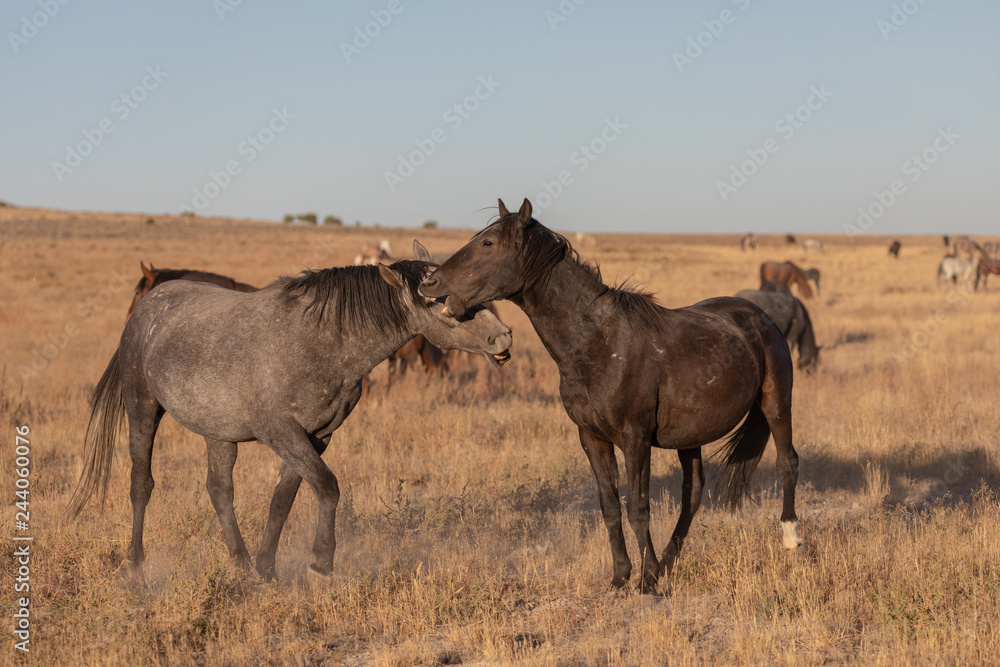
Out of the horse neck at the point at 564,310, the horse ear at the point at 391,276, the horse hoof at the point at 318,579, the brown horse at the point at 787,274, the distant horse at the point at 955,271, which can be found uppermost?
the distant horse at the point at 955,271

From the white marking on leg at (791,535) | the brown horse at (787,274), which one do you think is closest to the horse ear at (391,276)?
the white marking on leg at (791,535)

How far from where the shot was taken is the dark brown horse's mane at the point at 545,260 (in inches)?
181

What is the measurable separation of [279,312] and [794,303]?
463 inches

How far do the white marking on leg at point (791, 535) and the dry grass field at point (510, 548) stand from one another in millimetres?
106

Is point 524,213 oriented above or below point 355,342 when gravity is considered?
above

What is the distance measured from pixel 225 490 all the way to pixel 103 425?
4.08 feet

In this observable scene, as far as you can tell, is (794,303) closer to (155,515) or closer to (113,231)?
(155,515)

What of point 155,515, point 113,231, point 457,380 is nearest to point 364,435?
point 155,515

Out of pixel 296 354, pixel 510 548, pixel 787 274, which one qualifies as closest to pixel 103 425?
pixel 296 354

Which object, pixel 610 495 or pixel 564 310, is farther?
pixel 610 495

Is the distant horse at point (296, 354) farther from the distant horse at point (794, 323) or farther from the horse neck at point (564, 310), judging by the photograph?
the distant horse at point (794, 323)

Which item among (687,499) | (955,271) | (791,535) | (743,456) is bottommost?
(791,535)

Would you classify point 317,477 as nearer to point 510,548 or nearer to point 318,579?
point 318,579

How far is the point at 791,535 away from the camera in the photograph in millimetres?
5383
